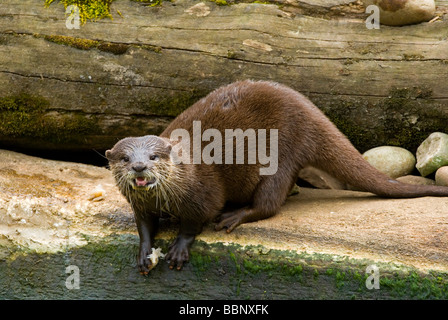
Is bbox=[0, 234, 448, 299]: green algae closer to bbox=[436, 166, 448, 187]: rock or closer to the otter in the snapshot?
the otter

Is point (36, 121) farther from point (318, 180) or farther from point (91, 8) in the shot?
point (318, 180)

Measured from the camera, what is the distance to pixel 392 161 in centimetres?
377

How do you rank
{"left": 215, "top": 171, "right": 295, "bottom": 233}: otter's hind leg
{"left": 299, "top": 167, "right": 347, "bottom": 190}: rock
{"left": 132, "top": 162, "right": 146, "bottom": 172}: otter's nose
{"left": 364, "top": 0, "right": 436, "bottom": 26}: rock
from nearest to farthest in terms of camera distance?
{"left": 132, "top": 162, "right": 146, "bottom": 172}: otter's nose, {"left": 215, "top": 171, "right": 295, "bottom": 233}: otter's hind leg, {"left": 364, "top": 0, "right": 436, "bottom": 26}: rock, {"left": 299, "top": 167, "right": 347, "bottom": 190}: rock

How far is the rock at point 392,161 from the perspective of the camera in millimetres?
3771

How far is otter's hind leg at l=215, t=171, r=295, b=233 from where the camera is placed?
3.14 m

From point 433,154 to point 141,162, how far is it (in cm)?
186

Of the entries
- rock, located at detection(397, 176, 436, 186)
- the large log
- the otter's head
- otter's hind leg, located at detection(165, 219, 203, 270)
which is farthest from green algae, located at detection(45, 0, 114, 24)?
rock, located at detection(397, 176, 436, 186)

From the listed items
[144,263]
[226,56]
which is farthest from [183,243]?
[226,56]

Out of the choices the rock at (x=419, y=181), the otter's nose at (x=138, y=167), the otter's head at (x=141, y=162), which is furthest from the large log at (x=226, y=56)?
the otter's nose at (x=138, y=167)

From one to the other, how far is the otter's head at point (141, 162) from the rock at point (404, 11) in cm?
164

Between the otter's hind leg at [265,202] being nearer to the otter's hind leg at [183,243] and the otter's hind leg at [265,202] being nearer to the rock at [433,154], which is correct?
the otter's hind leg at [183,243]

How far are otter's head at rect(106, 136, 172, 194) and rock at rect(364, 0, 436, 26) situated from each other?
5.39ft

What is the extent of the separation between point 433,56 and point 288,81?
0.88m

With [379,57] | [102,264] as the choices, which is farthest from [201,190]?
[379,57]
